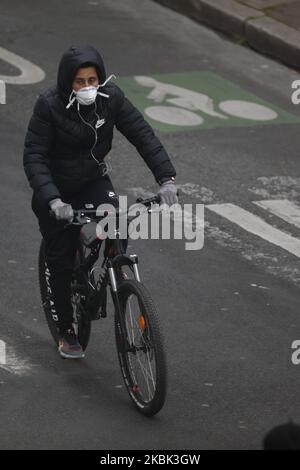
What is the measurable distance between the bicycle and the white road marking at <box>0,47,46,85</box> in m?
6.00

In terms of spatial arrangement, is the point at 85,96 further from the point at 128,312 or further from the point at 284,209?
the point at 284,209

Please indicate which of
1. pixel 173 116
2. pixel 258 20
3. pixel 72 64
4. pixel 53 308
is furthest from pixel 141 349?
pixel 258 20

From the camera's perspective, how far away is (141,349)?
7.91 meters

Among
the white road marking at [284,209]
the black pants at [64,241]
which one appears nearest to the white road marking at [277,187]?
the white road marking at [284,209]

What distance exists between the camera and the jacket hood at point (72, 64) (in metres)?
7.89

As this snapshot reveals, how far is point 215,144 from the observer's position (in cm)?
1307

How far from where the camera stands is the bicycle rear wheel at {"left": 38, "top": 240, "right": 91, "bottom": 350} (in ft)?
28.3

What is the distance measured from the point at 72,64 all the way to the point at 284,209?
4093 millimetres

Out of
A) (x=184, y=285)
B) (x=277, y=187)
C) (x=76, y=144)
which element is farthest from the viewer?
(x=277, y=187)

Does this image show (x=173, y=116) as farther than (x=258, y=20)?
No

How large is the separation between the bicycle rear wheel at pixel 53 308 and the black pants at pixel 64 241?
6 centimetres

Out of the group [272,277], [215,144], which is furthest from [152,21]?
[272,277]

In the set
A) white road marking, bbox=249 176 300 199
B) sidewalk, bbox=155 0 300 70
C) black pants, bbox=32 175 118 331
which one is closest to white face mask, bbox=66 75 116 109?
black pants, bbox=32 175 118 331

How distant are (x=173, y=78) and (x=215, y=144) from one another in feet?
6.25
